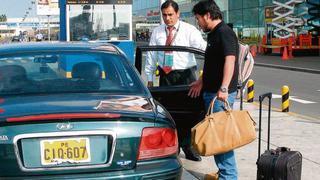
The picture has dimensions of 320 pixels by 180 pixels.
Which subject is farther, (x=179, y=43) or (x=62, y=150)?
(x=179, y=43)

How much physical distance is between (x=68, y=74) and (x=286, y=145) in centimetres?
381

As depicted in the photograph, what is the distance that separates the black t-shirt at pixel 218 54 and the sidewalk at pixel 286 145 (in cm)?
121

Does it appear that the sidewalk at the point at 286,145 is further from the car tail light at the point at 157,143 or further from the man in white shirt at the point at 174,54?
the car tail light at the point at 157,143

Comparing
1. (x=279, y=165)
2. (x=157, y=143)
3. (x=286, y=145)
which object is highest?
(x=157, y=143)

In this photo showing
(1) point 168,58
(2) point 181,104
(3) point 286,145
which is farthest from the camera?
(3) point 286,145

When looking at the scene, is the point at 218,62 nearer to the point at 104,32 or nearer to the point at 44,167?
the point at 44,167

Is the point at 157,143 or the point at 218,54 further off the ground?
the point at 218,54

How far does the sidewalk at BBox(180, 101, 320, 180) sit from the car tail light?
1914mm

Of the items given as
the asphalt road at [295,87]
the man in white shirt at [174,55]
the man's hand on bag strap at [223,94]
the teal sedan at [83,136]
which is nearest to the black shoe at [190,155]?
the man in white shirt at [174,55]

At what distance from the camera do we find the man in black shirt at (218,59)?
471 centimetres

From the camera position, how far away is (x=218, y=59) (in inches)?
189

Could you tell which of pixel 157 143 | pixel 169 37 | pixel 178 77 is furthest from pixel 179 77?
pixel 157 143

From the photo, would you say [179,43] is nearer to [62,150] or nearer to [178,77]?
[178,77]

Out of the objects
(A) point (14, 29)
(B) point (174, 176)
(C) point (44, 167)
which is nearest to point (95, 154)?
(C) point (44, 167)
